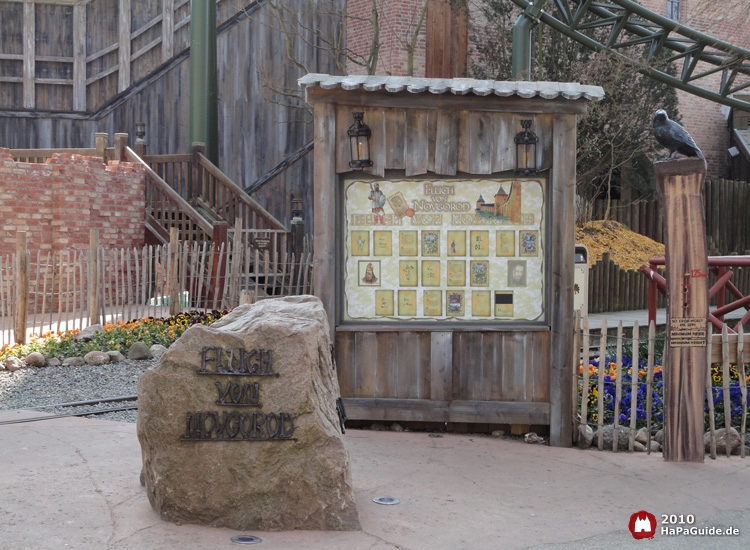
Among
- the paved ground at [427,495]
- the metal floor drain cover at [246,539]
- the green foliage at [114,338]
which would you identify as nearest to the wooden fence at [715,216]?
the green foliage at [114,338]

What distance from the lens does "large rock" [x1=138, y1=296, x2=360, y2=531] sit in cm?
495

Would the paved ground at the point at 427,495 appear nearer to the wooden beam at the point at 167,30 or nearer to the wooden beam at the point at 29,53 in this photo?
the wooden beam at the point at 167,30

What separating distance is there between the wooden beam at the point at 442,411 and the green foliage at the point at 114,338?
148 inches

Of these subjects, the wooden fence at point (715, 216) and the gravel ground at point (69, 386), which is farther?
the wooden fence at point (715, 216)

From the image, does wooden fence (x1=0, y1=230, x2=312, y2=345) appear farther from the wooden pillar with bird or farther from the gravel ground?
the wooden pillar with bird

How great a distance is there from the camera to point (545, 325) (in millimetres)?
7570

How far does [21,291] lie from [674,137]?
8049mm

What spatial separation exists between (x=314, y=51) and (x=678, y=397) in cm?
1470

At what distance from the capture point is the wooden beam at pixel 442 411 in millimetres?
7578

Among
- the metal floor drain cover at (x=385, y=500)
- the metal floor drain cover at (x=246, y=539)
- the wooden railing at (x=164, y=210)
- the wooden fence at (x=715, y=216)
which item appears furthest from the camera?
the wooden fence at (x=715, y=216)

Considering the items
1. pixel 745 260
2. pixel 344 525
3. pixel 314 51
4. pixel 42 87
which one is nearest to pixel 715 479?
pixel 344 525

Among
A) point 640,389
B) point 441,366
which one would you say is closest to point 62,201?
point 441,366

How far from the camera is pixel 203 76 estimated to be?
18.0 m

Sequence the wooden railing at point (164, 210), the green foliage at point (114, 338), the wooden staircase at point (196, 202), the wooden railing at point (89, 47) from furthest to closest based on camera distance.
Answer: the wooden railing at point (89, 47) → the wooden staircase at point (196, 202) → the wooden railing at point (164, 210) → the green foliage at point (114, 338)
